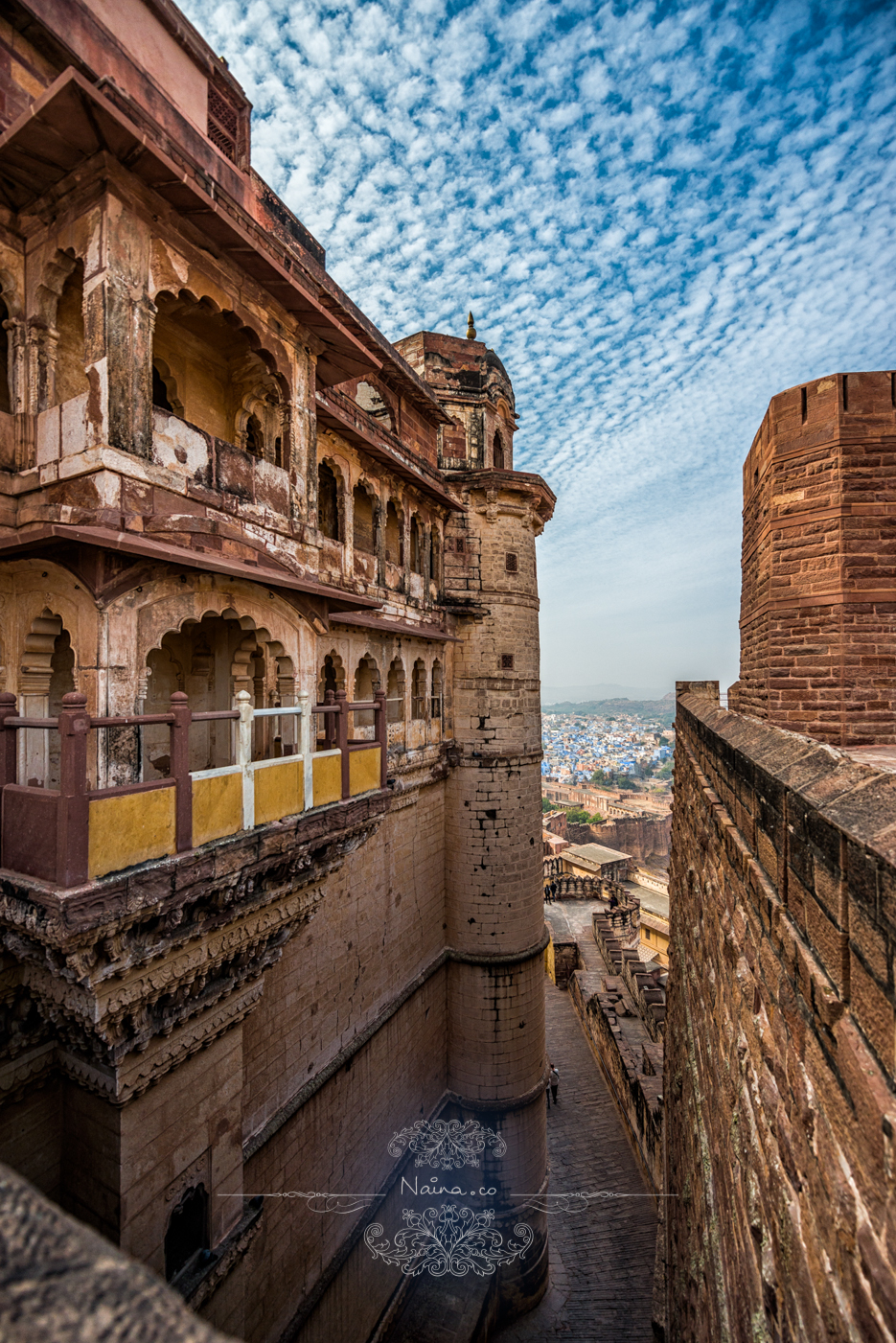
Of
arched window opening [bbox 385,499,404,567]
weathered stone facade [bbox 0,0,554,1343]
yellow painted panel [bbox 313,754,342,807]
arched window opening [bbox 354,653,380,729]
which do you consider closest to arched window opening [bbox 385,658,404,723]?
arched window opening [bbox 354,653,380,729]

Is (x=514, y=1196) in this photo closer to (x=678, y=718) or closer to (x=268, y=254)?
(x=678, y=718)

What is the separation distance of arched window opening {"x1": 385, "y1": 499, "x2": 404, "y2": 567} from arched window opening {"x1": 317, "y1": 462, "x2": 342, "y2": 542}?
1.69 m

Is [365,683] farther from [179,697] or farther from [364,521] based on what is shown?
[179,697]

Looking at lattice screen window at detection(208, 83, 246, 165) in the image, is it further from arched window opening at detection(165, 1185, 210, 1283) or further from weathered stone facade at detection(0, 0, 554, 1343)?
arched window opening at detection(165, 1185, 210, 1283)

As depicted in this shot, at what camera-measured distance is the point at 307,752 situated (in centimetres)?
495

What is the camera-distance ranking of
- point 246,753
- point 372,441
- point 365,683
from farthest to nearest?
1. point 365,683
2. point 372,441
3. point 246,753

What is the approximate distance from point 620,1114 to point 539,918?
585cm

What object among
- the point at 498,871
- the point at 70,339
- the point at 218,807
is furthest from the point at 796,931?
the point at 498,871

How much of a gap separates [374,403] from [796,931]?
34.6 feet

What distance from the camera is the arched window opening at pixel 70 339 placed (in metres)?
4.70

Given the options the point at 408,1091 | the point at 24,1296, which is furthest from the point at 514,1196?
the point at 24,1296

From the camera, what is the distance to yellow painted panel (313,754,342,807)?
5070mm

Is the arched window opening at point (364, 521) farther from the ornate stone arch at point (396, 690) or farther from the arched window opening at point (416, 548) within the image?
the ornate stone arch at point (396, 690)

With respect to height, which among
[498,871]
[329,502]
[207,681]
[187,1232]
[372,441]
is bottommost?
[187,1232]
